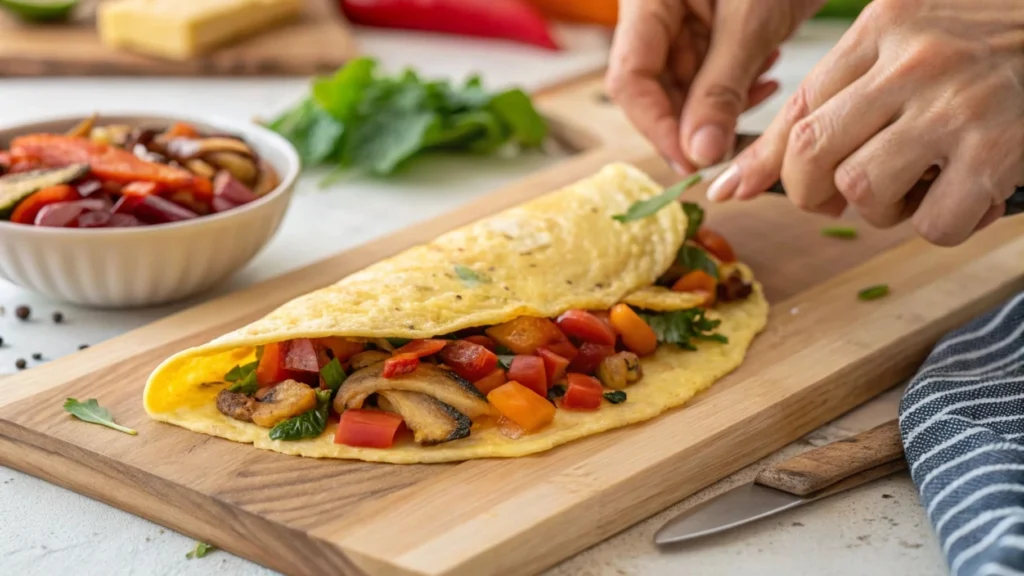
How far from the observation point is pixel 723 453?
304 centimetres

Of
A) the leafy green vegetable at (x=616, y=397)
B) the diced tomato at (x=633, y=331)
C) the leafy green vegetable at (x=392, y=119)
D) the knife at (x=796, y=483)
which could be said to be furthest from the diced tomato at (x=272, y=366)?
the leafy green vegetable at (x=392, y=119)

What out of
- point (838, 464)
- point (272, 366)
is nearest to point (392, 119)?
point (272, 366)

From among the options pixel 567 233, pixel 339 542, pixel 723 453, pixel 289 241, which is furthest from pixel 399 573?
pixel 289 241

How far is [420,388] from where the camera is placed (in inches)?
120

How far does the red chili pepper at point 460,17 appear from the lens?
7223mm

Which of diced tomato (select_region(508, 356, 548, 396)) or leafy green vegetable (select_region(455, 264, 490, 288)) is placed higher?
leafy green vegetable (select_region(455, 264, 490, 288))

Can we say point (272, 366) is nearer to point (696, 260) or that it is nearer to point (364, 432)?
point (364, 432)

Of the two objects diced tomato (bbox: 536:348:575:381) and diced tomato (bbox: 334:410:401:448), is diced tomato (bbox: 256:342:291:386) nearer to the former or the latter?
diced tomato (bbox: 334:410:401:448)

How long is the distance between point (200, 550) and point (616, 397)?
→ 1.15 metres

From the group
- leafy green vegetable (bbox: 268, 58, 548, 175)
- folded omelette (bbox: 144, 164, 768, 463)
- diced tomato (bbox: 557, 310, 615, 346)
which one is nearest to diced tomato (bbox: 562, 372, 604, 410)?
folded omelette (bbox: 144, 164, 768, 463)

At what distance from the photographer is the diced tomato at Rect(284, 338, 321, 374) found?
315 cm

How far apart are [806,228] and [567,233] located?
3.63ft

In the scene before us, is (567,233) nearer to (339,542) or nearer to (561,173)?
(561,173)

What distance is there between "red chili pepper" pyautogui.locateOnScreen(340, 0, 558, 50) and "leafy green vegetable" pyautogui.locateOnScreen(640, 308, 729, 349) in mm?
3918
